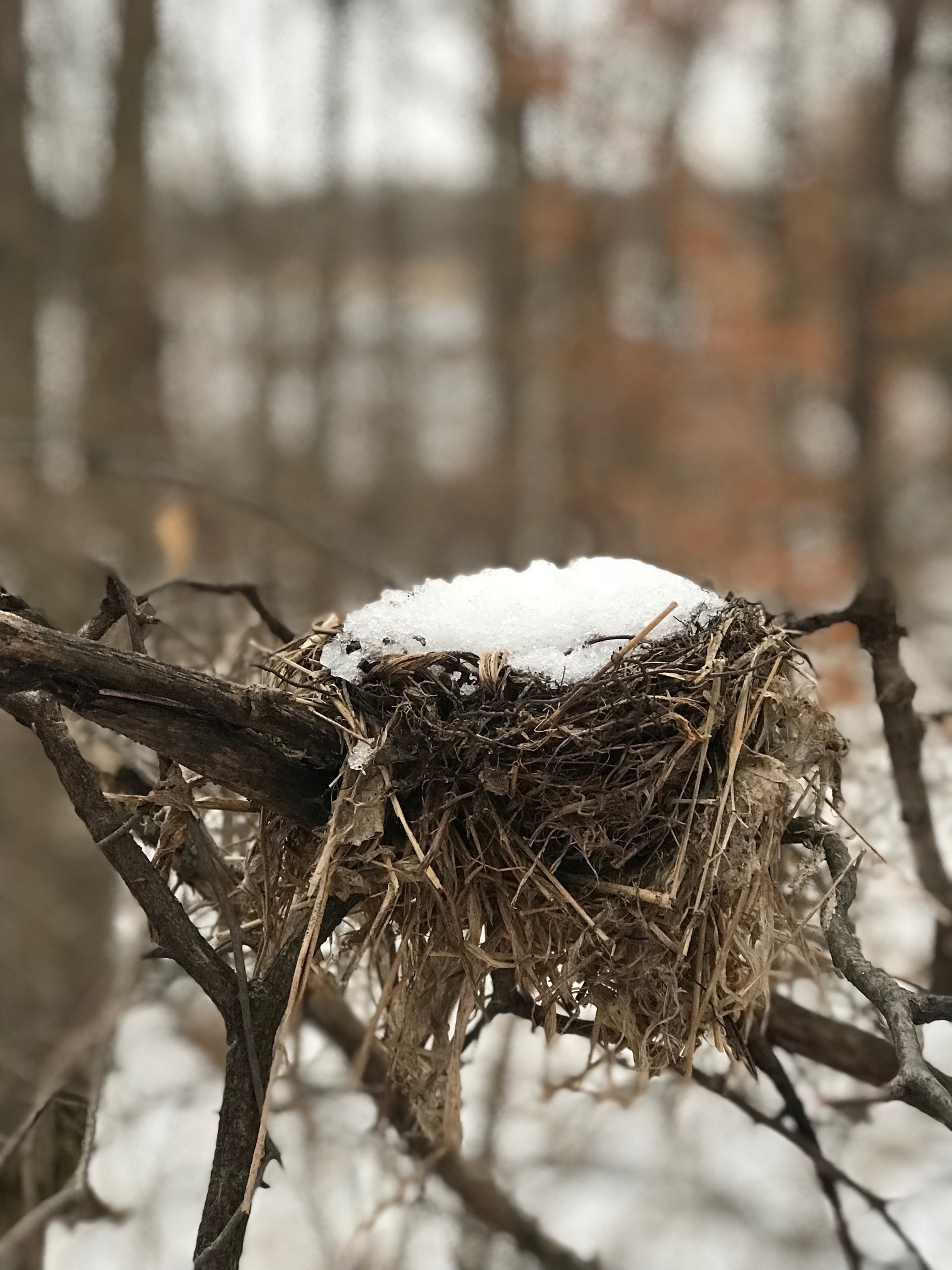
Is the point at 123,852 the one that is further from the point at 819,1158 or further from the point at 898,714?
the point at 819,1158

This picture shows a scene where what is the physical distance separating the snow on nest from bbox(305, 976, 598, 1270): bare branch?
0.64 metres

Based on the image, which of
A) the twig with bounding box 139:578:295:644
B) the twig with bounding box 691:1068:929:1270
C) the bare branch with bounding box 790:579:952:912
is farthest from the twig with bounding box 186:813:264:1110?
the twig with bounding box 691:1068:929:1270

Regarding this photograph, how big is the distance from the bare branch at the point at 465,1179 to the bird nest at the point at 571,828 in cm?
57

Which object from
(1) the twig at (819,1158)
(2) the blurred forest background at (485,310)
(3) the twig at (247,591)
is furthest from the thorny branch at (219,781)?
(2) the blurred forest background at (485,310)

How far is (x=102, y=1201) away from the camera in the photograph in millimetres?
1183

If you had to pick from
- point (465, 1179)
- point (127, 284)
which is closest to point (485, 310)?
point (127, 284)

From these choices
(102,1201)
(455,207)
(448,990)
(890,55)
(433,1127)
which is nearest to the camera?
(448,990)

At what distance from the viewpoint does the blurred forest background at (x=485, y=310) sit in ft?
10.0

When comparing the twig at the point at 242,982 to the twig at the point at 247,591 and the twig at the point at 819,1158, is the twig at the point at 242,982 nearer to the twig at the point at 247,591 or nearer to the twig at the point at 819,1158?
the twig at the point at 247,591

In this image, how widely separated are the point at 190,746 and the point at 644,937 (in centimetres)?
27

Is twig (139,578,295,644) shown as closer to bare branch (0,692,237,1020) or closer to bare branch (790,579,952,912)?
bare branch (0,692,237,1020)

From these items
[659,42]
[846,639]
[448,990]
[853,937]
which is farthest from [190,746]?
[659,42]

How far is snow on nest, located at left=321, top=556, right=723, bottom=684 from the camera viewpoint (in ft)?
1.98

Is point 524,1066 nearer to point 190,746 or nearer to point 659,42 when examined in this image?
point 190,746
